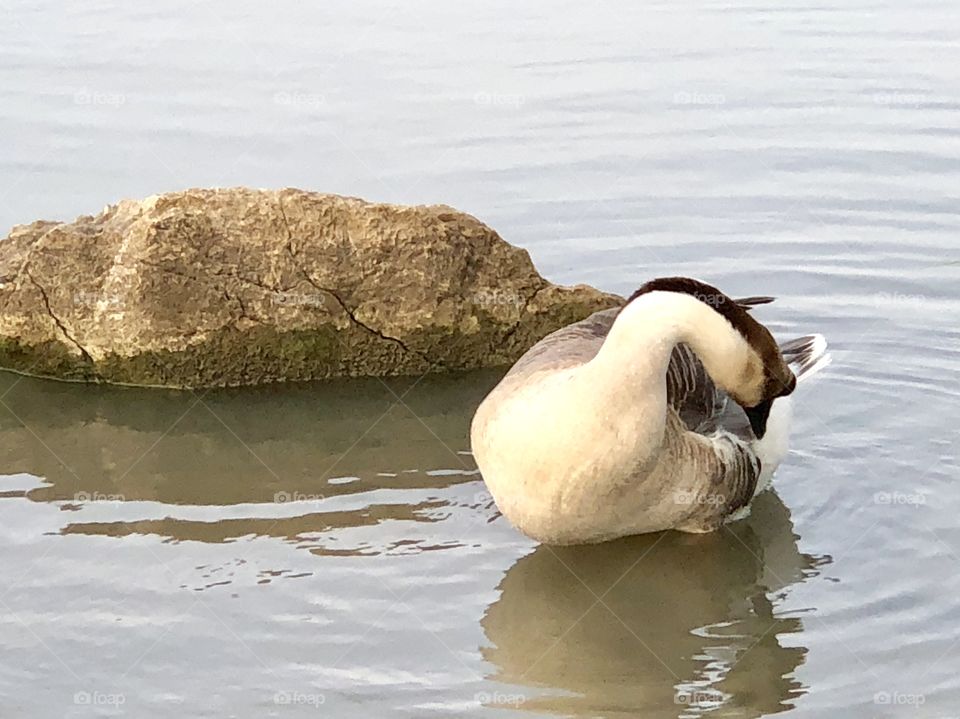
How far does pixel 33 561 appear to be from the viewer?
6586 millimetres

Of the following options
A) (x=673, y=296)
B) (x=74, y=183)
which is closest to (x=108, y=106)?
(x=74, y=183)

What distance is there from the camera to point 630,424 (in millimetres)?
6168

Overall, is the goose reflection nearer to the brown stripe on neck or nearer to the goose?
the goose

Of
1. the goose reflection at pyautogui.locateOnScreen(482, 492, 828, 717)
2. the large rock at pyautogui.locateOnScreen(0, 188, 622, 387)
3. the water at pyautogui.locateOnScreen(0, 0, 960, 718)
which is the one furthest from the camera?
the large rock at pyautogui.locateOnScreen(0, 188, 622, 387)

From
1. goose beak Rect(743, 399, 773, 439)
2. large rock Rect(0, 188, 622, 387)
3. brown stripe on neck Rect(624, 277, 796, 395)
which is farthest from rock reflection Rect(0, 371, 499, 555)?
brown stripe on neck Rect(624, 277, 796, 395)

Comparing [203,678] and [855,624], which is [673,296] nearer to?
[855,624]

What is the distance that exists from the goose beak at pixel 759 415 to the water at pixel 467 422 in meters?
0.58

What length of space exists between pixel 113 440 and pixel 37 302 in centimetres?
108

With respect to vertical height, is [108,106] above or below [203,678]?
above

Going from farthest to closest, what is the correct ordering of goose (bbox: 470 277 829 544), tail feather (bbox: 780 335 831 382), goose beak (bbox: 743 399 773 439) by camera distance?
1. tail feather (bbox: 780 335 831 382)
2. goose beak (bbox: 743 399 773 439)
3. goose (bbox: 470 277 829 544)

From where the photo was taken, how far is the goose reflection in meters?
5.64

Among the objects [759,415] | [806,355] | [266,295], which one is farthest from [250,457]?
[806,355]

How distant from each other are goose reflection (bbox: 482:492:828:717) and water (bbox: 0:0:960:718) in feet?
0.06

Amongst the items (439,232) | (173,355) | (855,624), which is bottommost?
(855,624)
